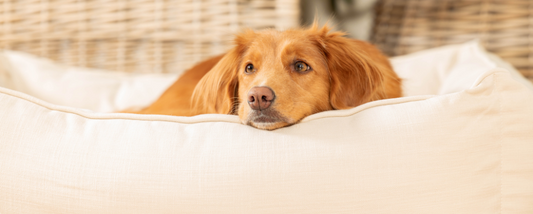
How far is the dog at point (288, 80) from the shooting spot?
1417mm

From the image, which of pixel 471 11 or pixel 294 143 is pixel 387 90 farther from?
pixel 471 11

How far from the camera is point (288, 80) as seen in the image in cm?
156

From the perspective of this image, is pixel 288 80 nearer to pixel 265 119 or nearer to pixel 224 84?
pixel 265 119

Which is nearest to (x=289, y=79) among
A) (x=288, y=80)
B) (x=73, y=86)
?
(x=288, y=80)

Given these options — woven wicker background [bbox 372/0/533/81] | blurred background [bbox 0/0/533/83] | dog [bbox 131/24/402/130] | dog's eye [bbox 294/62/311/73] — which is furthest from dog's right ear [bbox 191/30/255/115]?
woven wicker background [bbox 372/0/533/81]

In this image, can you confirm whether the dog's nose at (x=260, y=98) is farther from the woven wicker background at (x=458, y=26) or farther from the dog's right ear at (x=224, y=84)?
the woven wicker background at (x=458, y=26)

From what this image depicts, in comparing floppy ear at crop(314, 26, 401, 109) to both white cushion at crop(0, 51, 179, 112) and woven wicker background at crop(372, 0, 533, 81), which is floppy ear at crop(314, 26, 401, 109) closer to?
white cushion at crop(0, 51, 179, 112)

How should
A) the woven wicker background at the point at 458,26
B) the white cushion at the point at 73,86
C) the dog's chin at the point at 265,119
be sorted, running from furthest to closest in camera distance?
the woven wicker background at the point at 458,26 → the white cushion at the point at 73,86 → the dog's chin at the point at 265,119

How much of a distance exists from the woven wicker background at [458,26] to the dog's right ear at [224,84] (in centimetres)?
202

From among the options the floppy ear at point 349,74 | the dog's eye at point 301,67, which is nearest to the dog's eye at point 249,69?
the dog's eye at point 301,67

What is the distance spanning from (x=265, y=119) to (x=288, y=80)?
241 millimetres

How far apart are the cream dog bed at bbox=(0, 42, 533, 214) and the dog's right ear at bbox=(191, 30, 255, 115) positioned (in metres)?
0.49

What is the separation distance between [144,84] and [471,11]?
247 centimetres

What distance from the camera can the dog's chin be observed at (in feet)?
4.56
